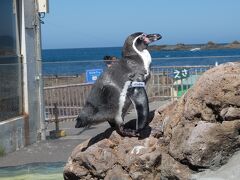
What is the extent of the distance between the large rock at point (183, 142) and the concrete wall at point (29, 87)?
214 inches

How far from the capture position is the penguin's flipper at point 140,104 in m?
7.39

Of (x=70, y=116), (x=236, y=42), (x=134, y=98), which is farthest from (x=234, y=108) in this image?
(x=236, y=42)

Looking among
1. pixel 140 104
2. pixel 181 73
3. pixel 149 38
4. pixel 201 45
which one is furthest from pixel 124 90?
pixel 201 45

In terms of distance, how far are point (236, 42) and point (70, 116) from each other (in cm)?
14455

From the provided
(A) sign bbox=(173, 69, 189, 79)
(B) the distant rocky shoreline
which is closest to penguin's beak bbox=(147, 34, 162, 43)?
(A) sign bbox=(173, 69, 189, 79)

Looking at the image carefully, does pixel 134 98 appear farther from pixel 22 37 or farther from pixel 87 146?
pixel 22 37

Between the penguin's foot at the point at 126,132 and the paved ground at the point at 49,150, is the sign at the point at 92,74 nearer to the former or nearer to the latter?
the paved ground at the point at 49,150

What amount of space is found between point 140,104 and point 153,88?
38.7ft

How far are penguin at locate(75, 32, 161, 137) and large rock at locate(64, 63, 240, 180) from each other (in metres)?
0.22

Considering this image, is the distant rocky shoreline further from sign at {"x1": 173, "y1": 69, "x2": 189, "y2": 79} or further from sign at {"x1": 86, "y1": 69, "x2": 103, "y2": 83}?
sign at {"x1": 86, "y1": 69, "x2": 103, "y2": 83}

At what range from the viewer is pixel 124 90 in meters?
7.46

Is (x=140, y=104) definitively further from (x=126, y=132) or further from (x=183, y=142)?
(x=183, y=142)

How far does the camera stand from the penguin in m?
7.43

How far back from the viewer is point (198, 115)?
6.91 m
